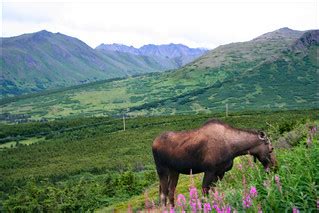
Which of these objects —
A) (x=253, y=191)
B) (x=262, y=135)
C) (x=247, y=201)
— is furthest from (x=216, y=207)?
(x=262, y=135)

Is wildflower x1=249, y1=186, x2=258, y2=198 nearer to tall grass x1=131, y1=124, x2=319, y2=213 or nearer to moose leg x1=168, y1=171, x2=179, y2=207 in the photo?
tall grass x1=131, y1=124, x2=319, y2=213

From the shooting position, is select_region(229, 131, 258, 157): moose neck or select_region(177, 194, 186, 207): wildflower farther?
select_region(229, 131, 258, 157): moose neck

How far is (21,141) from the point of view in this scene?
112250 mm

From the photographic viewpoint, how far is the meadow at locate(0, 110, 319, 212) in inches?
260

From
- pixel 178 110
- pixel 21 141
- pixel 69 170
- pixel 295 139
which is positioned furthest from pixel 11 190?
pixel 178 110

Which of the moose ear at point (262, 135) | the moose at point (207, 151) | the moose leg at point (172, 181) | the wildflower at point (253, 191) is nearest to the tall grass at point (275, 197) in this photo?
the wildflower at point (253, 191)

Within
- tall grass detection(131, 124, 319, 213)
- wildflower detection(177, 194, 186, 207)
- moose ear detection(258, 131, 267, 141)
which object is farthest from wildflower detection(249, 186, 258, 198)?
moose ear detection(258, 131, 267, 141)

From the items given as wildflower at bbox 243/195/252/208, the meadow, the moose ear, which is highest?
the moose ear

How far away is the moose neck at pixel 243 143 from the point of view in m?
10.6

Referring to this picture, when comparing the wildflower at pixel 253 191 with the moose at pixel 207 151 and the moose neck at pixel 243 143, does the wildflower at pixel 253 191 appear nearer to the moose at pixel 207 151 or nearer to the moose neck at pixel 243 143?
the moose at pixel 207 151

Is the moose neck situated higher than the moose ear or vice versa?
the moose ear

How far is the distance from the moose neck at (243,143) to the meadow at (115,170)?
39cm

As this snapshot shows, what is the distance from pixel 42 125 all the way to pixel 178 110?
79.1 m

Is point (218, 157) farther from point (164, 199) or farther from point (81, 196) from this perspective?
point (81, 196)
